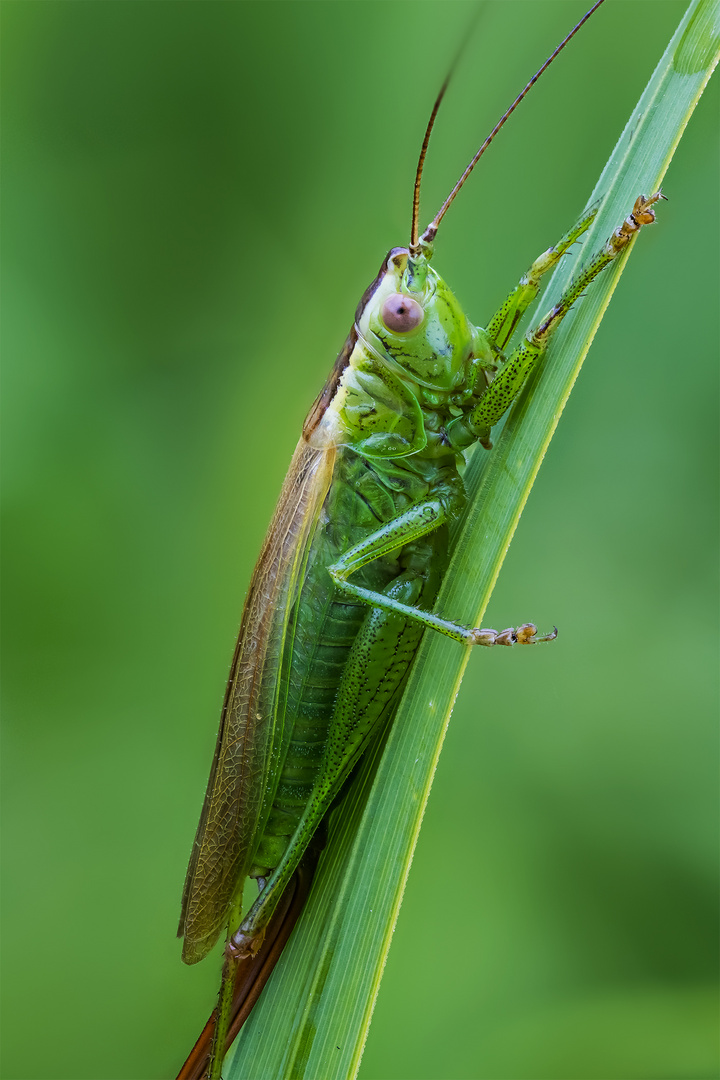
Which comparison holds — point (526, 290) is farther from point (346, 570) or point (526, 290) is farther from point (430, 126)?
point (346, 570)

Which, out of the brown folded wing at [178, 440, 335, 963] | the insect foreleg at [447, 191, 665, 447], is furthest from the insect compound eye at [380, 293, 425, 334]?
the brown folded wing at [178, 440, 335, 963]

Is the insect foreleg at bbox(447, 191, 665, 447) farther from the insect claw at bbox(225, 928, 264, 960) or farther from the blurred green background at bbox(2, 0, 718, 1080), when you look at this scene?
the insect claw at bbox(225, 928, 264, 960)

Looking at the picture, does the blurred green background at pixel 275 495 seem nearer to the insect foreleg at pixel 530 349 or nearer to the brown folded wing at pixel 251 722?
the insect foreleg at pixel 530 349

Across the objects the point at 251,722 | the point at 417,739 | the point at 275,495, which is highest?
the point at 275,495

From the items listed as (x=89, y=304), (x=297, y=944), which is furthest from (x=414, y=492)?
(x=89, y=304)

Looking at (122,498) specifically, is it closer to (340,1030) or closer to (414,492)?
(414,492)

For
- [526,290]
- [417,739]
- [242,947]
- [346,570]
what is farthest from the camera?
[346,570]

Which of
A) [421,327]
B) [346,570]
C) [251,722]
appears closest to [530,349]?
[421,327]
